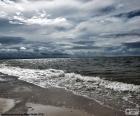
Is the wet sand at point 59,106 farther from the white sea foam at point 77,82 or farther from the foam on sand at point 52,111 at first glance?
the white sea foam at point 77,82

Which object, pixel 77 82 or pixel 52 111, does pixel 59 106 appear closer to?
pixel 52 111

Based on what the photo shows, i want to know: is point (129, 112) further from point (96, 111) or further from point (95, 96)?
point (95, 96)

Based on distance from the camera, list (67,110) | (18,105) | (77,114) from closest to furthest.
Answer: (77,114) < (67,110) < (18,105)

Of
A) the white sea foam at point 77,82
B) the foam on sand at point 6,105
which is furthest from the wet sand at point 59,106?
the white sea foam at point 77,82

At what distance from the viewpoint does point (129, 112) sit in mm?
10812

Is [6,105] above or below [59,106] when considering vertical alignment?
above

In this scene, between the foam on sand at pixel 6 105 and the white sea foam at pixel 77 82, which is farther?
the white sea foam at pixel 77 82

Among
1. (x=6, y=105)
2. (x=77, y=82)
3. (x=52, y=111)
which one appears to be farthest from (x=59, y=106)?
(x=77, y=82)

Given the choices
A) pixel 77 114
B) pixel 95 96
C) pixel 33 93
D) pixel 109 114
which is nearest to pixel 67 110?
pixel 77 114

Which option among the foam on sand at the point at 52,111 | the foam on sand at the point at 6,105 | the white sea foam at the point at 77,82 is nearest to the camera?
the foam on sand at the point at 52,111

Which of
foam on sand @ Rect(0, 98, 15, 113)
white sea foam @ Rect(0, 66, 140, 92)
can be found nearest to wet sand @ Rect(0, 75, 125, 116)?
foam on sand @ Rect(0, 98, 15, 113)

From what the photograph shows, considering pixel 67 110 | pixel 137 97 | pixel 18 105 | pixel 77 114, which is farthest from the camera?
pixel 137 97

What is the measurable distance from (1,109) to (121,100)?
7.71 metres

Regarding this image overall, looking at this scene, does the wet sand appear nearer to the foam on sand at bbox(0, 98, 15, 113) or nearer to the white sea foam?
the foam on sand at bbox(0, 98, 15, 113)
